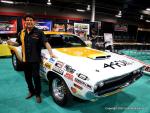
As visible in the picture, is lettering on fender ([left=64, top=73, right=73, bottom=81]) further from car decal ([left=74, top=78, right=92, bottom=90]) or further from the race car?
car decal ([left=74, top=78, right=92, bottom=90])

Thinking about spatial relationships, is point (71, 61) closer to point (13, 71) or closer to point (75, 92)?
point (75, 92)

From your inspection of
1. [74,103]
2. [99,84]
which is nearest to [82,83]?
[99,84]

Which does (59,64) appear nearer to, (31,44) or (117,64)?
(31,44)

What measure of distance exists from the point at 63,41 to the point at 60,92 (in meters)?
1.41

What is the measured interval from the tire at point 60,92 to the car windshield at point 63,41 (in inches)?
37.4

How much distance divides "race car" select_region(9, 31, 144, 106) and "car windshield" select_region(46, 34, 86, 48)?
201 millimetres

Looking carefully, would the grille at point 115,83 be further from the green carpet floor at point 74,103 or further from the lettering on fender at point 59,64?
the lettering on fender at point 59,64

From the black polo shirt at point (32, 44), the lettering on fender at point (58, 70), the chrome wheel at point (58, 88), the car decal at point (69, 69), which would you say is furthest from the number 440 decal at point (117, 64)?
the black polo shirt at point (32, 44)

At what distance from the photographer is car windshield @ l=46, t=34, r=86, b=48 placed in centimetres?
413

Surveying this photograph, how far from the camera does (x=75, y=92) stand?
2.87m

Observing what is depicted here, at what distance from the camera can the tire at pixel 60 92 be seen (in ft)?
10.3

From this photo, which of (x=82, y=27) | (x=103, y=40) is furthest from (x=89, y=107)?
(x=82, y=27)

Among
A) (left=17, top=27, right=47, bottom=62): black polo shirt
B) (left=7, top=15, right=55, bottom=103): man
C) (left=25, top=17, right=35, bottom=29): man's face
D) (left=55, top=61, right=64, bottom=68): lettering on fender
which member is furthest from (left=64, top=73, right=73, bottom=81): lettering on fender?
(left=25, top=17, right=35, bottom=29): man's face

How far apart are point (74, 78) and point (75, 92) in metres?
0.23
